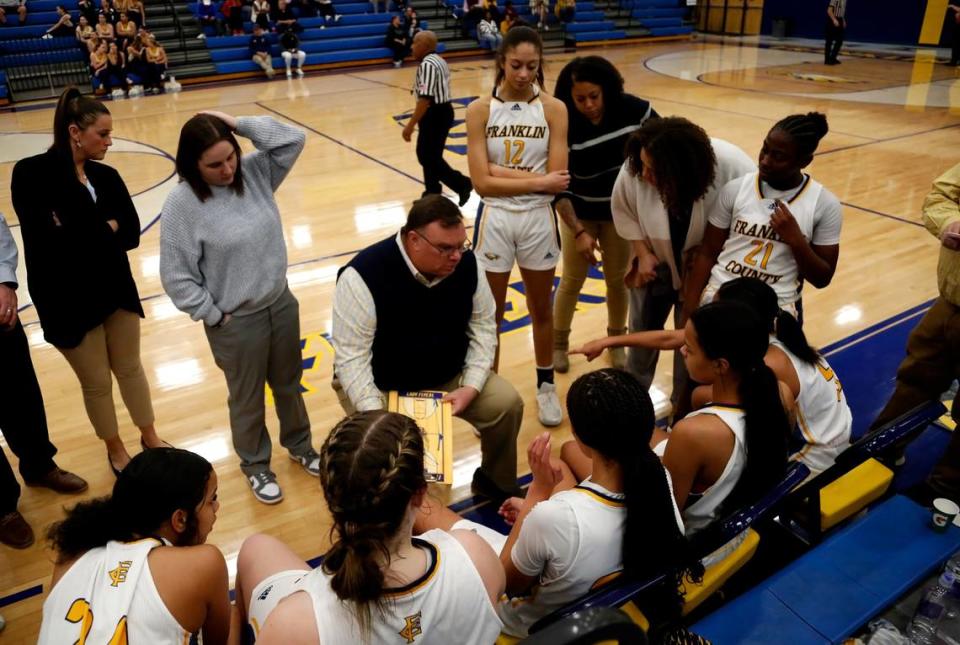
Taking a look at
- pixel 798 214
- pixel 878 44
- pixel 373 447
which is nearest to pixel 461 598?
pixel 373 447

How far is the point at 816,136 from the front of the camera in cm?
229

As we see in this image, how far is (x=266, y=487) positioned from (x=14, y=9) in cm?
1579

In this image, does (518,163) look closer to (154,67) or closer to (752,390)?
(752,390)

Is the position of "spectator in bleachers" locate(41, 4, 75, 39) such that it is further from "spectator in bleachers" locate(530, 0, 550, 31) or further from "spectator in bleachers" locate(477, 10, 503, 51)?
"spectator in bleachers" locate(530, 0, 550, 31)

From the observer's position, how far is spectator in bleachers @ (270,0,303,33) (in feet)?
47.6

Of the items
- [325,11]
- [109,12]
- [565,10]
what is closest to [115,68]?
[109,12]

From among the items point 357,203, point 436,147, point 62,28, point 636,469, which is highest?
point 62,28

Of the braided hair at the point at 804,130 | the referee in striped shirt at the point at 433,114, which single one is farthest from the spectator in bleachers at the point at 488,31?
the braided hair at the point at 804,130

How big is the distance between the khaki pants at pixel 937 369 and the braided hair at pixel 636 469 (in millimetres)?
1628

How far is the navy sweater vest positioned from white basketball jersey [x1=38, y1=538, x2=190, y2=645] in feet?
3.58

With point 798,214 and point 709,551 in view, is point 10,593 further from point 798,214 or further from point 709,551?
point 798,214

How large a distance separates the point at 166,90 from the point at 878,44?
16.6 m

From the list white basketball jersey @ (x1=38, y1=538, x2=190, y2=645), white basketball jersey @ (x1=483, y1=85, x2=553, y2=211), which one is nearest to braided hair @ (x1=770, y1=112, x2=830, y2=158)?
white basketball jersey @ (x1=483, y1=85, x2=553, y2=211)

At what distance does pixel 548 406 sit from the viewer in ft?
11.0
